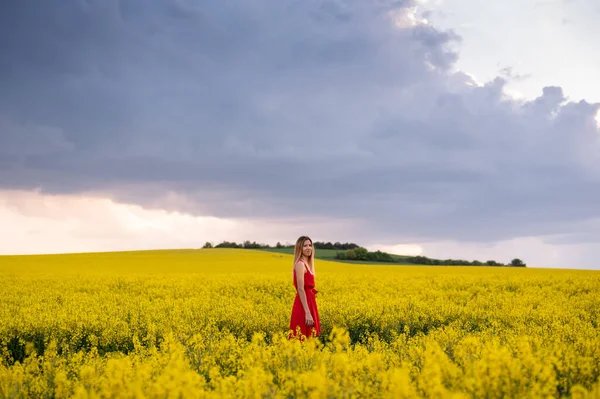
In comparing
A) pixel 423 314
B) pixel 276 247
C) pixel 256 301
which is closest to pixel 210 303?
pixel 256 301

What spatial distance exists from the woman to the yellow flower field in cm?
49

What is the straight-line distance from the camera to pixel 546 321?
1154cm

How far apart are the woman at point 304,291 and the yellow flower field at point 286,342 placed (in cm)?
49

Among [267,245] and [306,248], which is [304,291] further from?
[267,245]

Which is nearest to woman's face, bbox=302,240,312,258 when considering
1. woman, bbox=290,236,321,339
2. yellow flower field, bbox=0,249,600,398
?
woman, bbox=290,236,321,339

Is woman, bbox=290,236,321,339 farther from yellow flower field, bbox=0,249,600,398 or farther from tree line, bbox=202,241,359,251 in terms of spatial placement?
tree line, bbox=202,241,359,251

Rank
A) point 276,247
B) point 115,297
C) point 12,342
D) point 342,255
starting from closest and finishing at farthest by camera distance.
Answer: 1. point 12,342
2. point 115,297
3. point 342,255
4. point 276,247

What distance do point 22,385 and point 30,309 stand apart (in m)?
7.88

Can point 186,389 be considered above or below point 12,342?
above

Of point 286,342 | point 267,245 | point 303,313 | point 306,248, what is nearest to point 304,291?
point 303,313

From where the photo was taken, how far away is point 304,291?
9609 mm

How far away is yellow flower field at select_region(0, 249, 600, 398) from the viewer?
488 cm

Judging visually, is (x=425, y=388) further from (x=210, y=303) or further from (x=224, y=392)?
(x=210, y=303)

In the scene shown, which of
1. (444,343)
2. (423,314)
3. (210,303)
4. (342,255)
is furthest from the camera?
(342,255)
